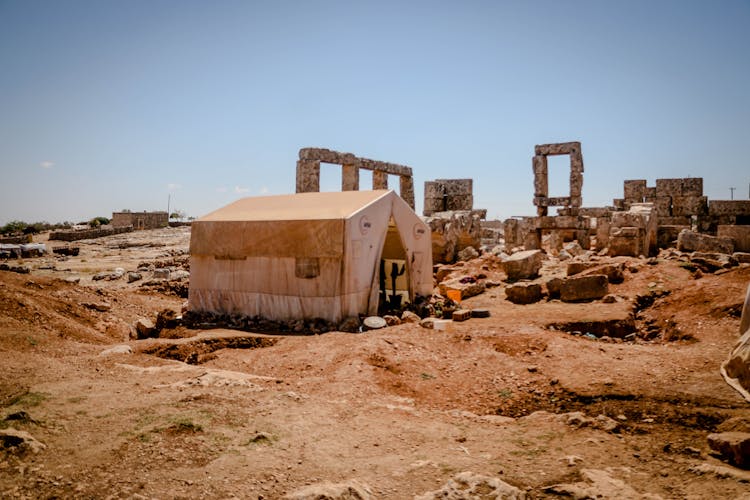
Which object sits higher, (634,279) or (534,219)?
(534,219)

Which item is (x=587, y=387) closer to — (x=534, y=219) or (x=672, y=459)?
(x=672, y=459)

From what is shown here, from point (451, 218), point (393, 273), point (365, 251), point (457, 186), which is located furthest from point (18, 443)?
point (457, 186)

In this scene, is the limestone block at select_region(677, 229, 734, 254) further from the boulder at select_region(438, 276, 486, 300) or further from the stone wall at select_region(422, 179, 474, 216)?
the stone wall at select_region(422, 179, 474, 216)

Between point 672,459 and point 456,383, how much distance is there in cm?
243

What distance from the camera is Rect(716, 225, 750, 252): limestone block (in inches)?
541

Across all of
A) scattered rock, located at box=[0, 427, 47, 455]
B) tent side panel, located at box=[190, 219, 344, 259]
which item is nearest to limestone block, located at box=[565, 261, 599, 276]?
tent side panel, located at box=[190, 219, 344, 259]

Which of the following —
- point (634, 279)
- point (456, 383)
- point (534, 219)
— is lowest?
point (456, 383)

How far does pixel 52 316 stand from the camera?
295 inches

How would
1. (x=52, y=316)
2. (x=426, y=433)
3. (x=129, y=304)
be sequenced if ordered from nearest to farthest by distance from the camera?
(x=426, y=433), (x=52, y=316), (x=129, y=304)

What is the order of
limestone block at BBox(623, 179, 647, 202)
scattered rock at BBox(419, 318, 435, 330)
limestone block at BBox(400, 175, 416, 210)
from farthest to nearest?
limestone block at BBox(623, 179, 647, 202), limestone block at BBox(400, 175, 416, 210), scattered rock at BBox(419, 318, 435, 330)

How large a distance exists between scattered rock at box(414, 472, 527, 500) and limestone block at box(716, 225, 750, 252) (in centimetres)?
1438

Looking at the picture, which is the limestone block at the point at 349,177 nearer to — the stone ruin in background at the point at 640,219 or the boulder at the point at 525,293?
the stone ruin in background at the point at 640,219

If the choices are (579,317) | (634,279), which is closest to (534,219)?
(634,279)

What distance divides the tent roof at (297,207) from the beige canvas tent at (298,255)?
0.07 feet
